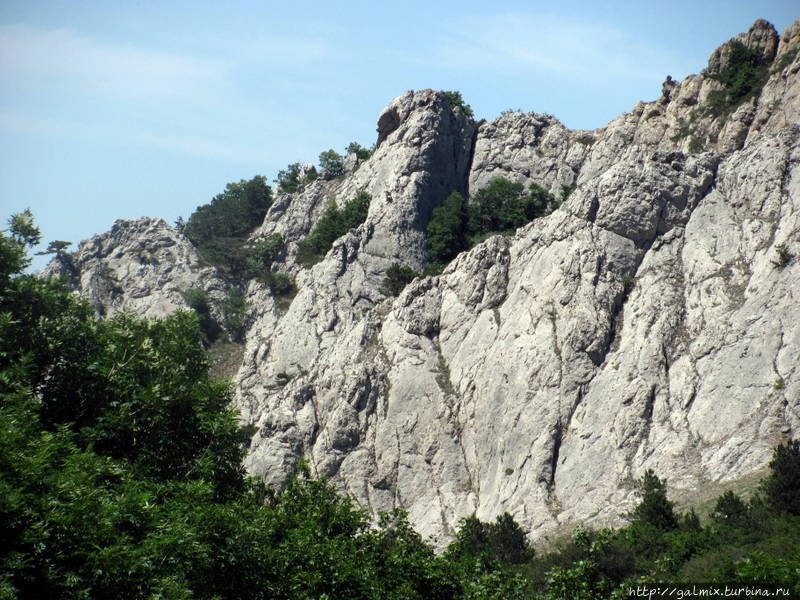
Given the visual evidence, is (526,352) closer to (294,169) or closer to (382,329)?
(382,329)

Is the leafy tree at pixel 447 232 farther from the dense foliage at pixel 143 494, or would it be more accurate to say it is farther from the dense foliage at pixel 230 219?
the dense foliage at pixel 143 494

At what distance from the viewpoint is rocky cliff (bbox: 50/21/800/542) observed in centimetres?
4947

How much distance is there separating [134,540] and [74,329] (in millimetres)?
14197

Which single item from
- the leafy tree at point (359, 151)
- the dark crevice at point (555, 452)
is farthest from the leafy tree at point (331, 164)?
the dark crevice at point (555, 452)

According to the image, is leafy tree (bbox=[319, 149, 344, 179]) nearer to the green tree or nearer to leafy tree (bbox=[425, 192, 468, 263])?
leafy tree (bbox=[425, 192, 468, 263])

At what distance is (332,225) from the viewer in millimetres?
81875

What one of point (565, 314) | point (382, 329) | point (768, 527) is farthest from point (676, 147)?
point (768, 527)

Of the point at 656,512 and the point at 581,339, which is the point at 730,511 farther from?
the point at 581,339

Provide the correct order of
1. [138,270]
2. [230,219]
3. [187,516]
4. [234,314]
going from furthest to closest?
[230,219] → [138,270] → [234,314] → [187,516]

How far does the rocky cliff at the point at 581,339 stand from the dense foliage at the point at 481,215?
1.68 m

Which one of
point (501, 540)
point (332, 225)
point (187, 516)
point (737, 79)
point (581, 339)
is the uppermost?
point (332, 225)

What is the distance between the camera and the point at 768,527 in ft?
116

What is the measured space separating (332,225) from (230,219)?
25.8 meters

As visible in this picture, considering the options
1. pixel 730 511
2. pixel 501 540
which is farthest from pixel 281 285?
pixel 730 511
